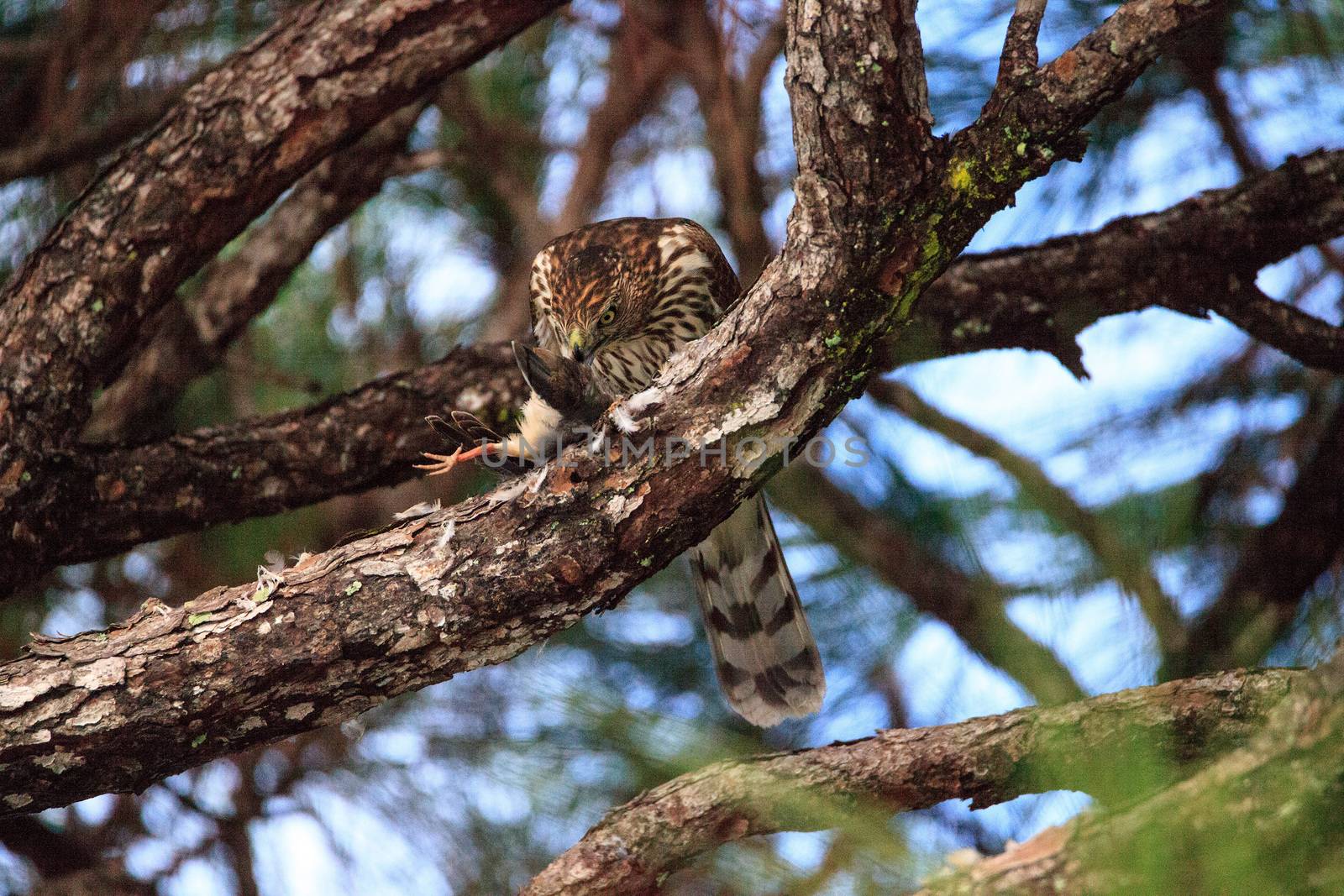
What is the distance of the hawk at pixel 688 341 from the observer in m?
3.40

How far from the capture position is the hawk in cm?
340

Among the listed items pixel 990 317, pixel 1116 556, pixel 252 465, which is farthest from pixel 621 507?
pixel 990 317

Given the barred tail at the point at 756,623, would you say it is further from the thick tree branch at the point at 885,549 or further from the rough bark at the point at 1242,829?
the rough bark at the point at 1242,829

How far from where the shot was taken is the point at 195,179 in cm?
306

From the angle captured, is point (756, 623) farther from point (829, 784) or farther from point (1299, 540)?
point (1299, 540)

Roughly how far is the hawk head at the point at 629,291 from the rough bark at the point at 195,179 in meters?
0.64

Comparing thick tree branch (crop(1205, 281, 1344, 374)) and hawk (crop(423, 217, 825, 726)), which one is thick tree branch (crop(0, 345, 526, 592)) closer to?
hawk (crop(423, 217, 825, 726))

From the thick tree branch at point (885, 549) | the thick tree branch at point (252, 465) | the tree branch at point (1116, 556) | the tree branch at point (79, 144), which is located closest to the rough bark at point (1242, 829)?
the tree branch at point (1116, 556)

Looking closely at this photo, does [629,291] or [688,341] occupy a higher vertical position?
[629,291]

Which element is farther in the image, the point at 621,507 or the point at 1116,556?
the point at 621,507

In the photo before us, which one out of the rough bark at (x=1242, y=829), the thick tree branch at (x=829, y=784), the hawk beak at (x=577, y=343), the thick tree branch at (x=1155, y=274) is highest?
the hawk beak at (x=577, y=343)

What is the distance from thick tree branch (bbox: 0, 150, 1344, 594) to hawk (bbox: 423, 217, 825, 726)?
1.14 ft

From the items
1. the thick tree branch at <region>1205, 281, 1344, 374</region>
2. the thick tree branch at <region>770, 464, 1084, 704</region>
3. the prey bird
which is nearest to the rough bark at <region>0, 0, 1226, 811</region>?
the prey bird

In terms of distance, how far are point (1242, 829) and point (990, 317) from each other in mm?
2470
